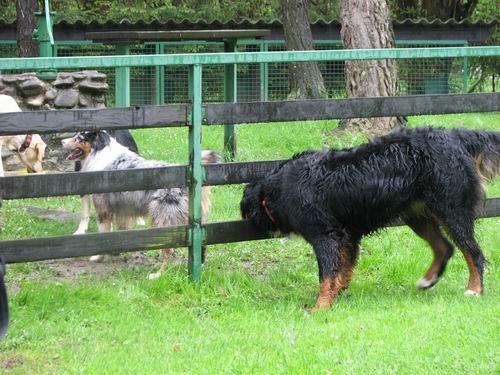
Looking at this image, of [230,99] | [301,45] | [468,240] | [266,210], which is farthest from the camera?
[301,45]

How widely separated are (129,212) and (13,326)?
93.5 inches

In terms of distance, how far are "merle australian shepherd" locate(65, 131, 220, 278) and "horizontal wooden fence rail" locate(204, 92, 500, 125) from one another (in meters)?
0.77

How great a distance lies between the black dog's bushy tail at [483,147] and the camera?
21.2 feet

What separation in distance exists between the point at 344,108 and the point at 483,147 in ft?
3.55

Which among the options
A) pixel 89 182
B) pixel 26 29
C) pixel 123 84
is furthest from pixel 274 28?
pixel 89 182

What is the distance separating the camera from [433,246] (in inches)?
269

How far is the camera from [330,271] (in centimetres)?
628

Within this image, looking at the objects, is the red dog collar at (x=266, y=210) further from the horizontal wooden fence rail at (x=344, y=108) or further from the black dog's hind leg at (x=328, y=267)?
the horizontal wooden fence rail at (x=344, y=108)

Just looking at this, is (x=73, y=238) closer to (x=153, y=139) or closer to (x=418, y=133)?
(x=418, y=133)

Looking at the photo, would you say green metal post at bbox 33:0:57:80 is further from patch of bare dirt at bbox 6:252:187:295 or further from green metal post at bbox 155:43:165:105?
patch of bare dirt at bbox 6:252:187:295

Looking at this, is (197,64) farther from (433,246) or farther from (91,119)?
(433,246)

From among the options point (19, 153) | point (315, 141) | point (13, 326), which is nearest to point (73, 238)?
point (13, 326)

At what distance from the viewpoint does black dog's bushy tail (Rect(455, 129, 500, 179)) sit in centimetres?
647

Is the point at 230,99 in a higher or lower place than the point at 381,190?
lower
